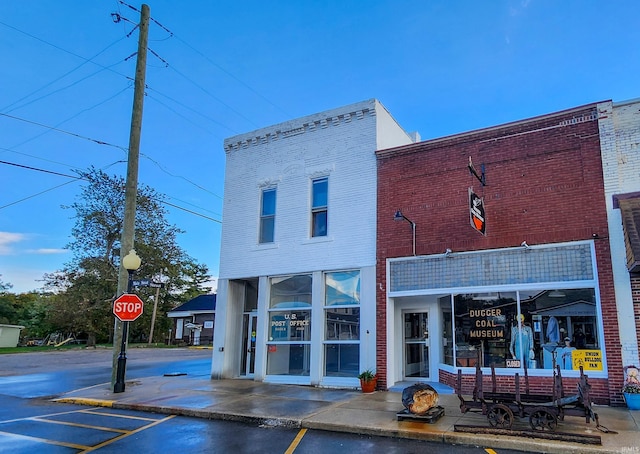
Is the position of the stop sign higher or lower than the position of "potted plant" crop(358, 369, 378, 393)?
higher

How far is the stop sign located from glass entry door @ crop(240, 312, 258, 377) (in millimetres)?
4640

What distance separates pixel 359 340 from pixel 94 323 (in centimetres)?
3725

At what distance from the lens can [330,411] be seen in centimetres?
960

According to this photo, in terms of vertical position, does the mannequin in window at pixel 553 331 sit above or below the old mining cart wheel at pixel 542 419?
above

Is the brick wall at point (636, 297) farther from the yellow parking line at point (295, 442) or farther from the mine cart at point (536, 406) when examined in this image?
the yellow parking line at point (295, 442)

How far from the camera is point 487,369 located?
448 inches

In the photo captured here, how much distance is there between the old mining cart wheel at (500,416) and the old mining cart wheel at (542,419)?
33cm

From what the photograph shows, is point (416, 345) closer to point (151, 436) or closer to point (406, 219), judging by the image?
point (406, 219)

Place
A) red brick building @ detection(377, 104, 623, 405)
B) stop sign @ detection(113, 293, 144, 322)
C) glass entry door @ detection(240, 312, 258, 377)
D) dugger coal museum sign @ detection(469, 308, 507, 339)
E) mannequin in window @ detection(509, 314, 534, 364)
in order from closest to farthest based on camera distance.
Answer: red brick building @ detection(377, 104, 623, 405), mannequin in window @ detection(509, 314, 534, 364), dugger coal museum sign @ detection(469, 308, 507, 339), stop sign @ detection(113, 293, 144, 322), glass entry door @ detection(240, 312, 258, 377)

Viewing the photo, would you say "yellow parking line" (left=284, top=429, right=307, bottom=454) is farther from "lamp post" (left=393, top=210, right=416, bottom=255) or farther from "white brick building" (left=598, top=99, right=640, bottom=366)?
"white brick building" (left=598, top=99, right=640, bottom=366)

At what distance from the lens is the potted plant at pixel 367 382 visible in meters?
12.4

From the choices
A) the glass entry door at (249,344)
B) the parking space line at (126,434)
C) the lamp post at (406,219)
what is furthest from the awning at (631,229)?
the glass entry door at (249,344)

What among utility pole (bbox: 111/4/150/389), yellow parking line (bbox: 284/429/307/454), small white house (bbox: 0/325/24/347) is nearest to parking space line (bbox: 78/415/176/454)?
yellow parking line (bbox: 284/429/307/454)

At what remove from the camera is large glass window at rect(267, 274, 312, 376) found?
1459 cm
